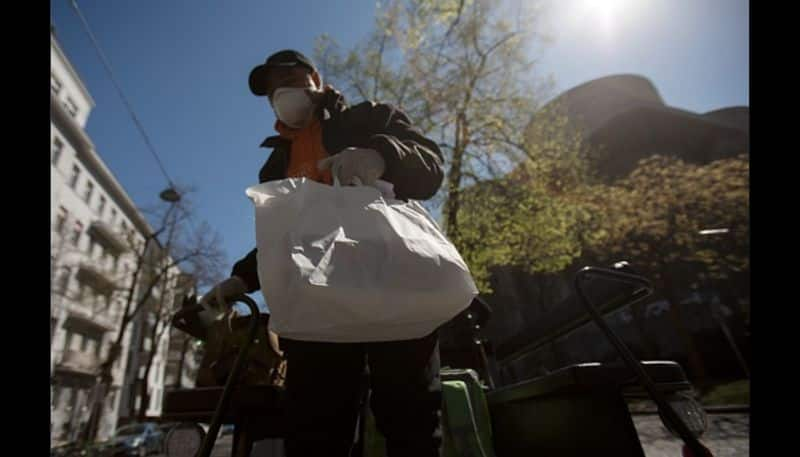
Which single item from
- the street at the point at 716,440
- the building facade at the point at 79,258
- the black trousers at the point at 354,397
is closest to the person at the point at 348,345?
the black trousers at the point at 354,397

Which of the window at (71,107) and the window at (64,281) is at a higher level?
the window at (71,107)

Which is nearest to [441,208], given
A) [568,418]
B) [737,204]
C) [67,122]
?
[568,418]

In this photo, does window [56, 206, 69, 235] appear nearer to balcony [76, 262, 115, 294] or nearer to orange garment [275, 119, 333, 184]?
balcony [76, 262, 115, 294]

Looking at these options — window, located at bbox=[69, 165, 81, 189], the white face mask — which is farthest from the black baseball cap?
window, located at bbox=[69, 165, 81, 189]

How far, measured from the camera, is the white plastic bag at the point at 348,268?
3.26ft

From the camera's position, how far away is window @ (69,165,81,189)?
2680 centimetres

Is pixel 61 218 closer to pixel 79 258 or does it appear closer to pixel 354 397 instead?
pixel 79 258

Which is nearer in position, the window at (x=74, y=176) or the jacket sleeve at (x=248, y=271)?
the jacket sleeve at (x=248, y=271)

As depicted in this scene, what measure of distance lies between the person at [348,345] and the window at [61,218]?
30.0 m

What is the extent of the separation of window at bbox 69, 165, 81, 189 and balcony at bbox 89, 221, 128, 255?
3429mm

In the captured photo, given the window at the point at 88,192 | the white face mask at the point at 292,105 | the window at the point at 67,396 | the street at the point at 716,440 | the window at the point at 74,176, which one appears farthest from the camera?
the window at the point at 88,192

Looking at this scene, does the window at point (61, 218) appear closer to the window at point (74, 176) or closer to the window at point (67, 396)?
the window at point (74, 176)
